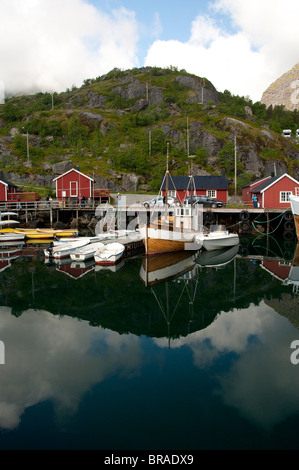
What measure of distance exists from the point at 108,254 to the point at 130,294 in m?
7.30

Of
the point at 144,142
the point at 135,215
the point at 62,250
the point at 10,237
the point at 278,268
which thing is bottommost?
the point at 278,268

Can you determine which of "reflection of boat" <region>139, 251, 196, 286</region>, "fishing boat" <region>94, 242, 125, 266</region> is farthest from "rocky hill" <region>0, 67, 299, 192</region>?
"reflection of boat" <region>139, 251, 196, 286</region>

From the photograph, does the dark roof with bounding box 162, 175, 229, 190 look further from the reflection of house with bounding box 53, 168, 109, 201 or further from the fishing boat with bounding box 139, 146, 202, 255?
the fishing boat with bounding box 139, 146, 202, 255

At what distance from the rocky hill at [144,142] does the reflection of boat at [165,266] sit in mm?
33725

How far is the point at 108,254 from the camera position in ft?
81.1

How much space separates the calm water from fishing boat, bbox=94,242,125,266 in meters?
3.97

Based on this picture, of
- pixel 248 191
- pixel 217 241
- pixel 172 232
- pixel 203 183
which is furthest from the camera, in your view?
pixel 248 191

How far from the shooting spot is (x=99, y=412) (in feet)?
26.7

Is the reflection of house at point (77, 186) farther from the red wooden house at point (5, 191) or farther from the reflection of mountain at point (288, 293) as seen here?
the reflection of mountain at point (288, 293)

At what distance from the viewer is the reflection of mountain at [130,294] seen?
566 inches

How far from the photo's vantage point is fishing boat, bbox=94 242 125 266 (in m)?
24.4

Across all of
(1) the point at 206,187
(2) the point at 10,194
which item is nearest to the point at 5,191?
(2) the point at 10,194

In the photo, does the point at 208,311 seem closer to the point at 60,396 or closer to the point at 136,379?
the point at 136,379

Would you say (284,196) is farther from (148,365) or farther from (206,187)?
(148,365)
